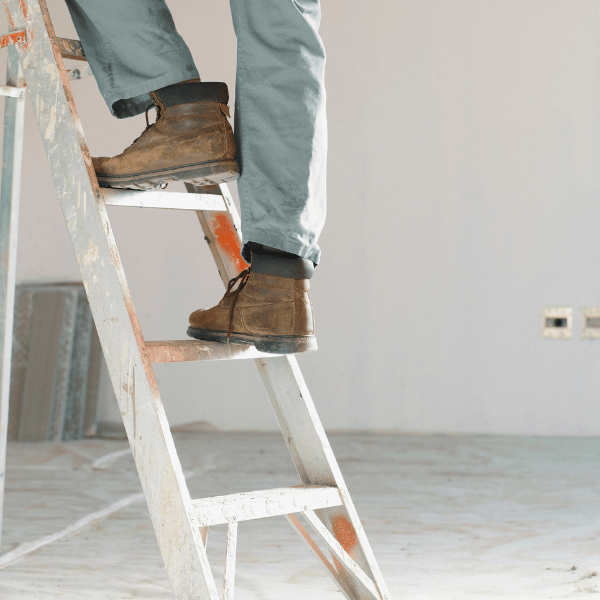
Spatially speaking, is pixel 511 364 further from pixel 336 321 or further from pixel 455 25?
pixel 455 25

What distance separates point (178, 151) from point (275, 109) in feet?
0.51

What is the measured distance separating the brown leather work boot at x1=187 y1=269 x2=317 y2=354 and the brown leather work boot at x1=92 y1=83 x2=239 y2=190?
0.54 feet

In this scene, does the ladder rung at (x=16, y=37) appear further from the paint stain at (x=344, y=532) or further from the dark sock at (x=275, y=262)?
the paint stain at (x=344, y=532)

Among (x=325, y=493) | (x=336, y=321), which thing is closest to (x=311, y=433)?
(x=325, y=493)

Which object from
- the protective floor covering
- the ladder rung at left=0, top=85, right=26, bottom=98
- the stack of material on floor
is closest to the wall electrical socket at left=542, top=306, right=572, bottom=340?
the protective floor covering

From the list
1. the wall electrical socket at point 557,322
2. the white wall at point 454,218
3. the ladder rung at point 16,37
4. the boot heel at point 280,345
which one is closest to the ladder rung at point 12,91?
the ladder rung at point 16,37

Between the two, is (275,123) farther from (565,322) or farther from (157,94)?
(565,322)

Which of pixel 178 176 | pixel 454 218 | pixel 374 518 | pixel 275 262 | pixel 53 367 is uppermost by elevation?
pixel 178 176

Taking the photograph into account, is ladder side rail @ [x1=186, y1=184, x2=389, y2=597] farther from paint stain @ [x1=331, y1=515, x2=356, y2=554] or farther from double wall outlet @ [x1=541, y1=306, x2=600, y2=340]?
double wall outlet @ [x1=541, y1=306, x2=600, y2=340]

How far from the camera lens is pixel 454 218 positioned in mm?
3549

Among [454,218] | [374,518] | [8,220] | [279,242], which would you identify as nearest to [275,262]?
[279,242]

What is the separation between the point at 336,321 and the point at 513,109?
1329 mm

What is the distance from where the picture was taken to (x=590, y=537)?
193 centimetres

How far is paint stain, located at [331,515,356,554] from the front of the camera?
120 cm
